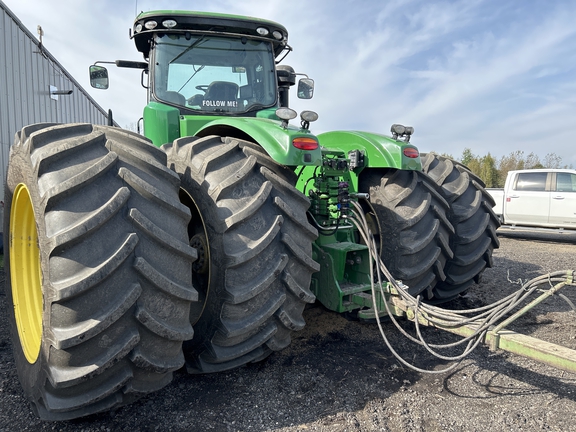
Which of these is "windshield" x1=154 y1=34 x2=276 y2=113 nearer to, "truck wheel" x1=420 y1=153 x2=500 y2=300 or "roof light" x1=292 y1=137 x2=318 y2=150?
"roof light" x1=292 y1=137 x2=318 y2=150

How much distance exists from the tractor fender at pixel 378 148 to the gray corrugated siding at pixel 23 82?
609 centimetres

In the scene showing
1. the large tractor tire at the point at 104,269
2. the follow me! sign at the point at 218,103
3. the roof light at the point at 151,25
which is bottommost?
the large tractor tire at the point at 104,269

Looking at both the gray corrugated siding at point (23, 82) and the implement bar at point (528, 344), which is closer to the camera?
the implement bar at point (528, 344)

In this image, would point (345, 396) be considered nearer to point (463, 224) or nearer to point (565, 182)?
point (463, 224)

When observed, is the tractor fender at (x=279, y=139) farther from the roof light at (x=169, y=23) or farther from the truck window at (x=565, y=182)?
the truck window at (x=565, y=182)

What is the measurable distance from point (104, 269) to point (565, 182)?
39.2 feet

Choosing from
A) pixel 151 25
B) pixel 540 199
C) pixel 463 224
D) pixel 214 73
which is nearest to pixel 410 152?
pixel 463 224

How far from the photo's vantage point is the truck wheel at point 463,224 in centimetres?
352

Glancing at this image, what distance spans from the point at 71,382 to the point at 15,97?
741 centimetres

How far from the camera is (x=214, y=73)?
148 inches

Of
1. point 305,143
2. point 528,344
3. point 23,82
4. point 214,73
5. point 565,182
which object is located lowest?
point 528,344

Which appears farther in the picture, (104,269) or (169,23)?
(169,23)

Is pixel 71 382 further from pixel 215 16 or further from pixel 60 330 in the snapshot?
pixel 215 16

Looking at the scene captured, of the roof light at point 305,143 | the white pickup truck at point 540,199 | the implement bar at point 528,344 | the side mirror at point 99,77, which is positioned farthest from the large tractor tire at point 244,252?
the white pickup truck at point 540,199
